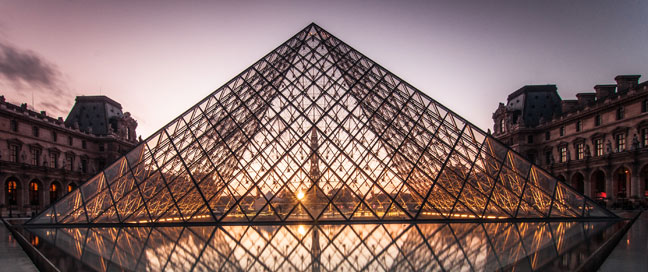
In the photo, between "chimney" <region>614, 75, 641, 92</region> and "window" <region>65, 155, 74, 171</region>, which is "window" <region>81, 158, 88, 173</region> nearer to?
Answer: "window" <region>65, 155, 74, 171</region>

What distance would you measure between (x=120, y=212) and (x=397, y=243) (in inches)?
418

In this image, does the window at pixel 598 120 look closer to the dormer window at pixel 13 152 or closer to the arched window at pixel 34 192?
the dormer window at pixel 13 152

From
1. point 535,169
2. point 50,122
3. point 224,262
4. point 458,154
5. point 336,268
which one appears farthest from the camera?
point 50,122

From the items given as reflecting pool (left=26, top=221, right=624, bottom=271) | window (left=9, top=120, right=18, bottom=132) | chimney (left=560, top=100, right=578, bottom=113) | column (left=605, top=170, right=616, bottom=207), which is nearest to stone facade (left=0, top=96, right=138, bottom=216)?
window (left=9, top=120, right=18, bottom=132)

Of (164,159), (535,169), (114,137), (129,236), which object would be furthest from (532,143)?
(114,137)

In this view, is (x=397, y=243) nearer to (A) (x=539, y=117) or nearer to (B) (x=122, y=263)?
(B) (x=122, y=263)

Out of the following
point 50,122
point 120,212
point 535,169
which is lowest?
point 120,212

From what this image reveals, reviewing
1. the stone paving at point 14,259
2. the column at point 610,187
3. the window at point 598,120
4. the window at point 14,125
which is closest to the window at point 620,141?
the column at point 610,187

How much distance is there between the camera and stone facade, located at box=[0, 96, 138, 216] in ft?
108

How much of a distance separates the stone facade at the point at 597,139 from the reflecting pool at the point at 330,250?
2391cm

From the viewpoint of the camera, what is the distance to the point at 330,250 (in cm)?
736

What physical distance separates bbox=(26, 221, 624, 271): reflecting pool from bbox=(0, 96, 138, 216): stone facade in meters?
26.3

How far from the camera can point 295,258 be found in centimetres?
664

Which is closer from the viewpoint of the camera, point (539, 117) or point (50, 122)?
point (50, 122)
